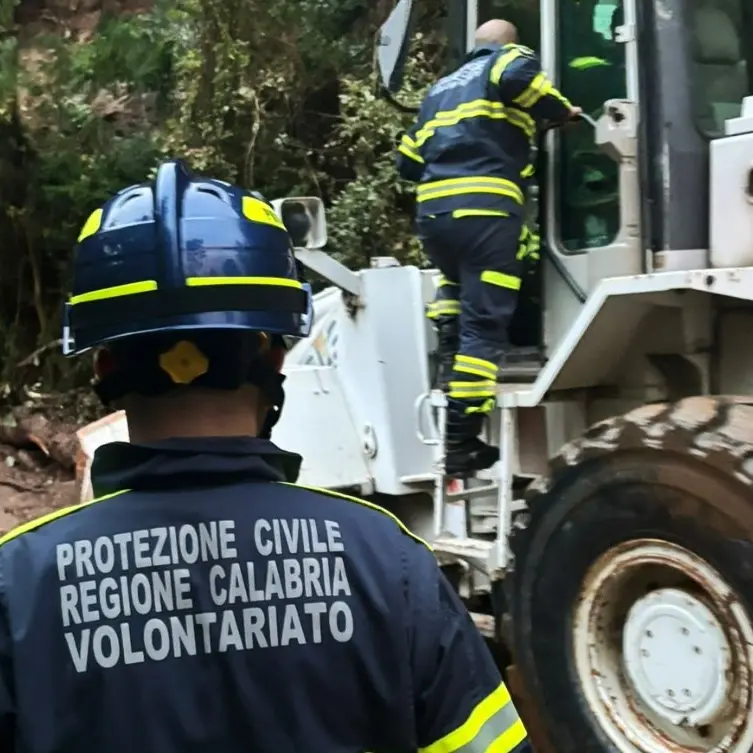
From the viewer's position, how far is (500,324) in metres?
3.78

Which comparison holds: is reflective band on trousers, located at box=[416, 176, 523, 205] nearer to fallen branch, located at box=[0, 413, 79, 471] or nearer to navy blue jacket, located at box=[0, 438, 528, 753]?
navy blue jacket, located at box=[0, 438, 528, 753]

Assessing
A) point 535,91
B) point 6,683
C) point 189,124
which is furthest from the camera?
point 189,124

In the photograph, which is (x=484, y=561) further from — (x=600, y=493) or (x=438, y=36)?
(x=438, y=36)

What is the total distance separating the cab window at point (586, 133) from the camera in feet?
12.0

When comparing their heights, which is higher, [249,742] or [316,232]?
[316,232]

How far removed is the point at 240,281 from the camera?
1446 millimetres

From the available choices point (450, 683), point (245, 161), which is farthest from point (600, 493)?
point (245, 161)

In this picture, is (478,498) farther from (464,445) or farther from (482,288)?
(482,288)

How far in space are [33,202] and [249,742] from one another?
383 inches

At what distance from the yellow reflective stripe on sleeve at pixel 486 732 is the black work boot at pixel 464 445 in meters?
2.37

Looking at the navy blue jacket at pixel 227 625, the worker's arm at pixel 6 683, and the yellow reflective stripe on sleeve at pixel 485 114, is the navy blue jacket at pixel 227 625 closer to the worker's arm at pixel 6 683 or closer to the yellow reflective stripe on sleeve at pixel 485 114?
the worker's arm at pixel 6 683

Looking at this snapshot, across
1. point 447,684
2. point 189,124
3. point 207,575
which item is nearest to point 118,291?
point 207,575

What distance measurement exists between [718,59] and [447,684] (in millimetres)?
2561

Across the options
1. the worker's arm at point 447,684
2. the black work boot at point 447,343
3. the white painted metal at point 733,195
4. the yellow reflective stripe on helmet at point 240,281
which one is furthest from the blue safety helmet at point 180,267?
the black work boot at point 447,343
